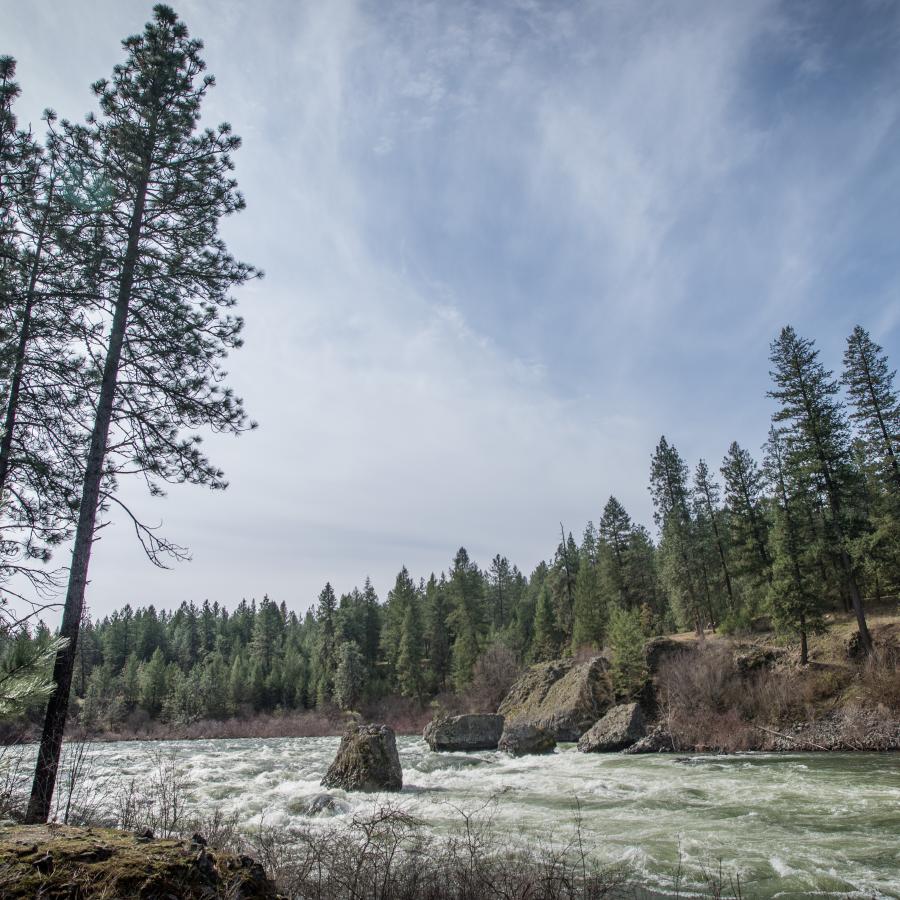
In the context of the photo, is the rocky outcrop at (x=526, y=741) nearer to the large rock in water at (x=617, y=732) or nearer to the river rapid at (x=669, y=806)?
the large rock in water at (x=617, y=732)

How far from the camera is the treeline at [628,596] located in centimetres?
3441

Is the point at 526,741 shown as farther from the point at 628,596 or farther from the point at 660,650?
the point at 628,596

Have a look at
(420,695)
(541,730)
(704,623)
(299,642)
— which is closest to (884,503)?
(541,730)

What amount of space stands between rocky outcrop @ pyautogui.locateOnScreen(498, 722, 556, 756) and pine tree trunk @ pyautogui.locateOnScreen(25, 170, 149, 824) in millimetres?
28684

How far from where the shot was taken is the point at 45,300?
10422 mm

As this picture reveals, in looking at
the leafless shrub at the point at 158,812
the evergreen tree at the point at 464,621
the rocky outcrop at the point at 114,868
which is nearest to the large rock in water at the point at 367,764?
the leafless shrub at the point at 158,812

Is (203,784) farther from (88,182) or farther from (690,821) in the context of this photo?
(88,182)

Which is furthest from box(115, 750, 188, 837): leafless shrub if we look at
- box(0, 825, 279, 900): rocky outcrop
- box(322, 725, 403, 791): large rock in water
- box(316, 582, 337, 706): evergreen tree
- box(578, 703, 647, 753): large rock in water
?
box(316, 582, 337, 706): evergreen tree

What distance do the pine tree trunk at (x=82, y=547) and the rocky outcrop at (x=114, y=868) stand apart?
402cm

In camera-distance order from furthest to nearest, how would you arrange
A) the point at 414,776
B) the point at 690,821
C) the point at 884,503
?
the point at 884,503 < the point at 414,776 < the point at 690,821

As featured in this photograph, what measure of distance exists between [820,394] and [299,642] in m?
94.9

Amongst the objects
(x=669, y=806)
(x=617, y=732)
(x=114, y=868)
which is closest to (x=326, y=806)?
(x=669, y=806)

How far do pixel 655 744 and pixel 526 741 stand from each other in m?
7.01

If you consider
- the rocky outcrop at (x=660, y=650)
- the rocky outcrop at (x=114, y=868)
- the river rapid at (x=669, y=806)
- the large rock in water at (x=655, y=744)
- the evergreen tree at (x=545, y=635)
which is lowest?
the large rock in water at (x=655, y=744)
